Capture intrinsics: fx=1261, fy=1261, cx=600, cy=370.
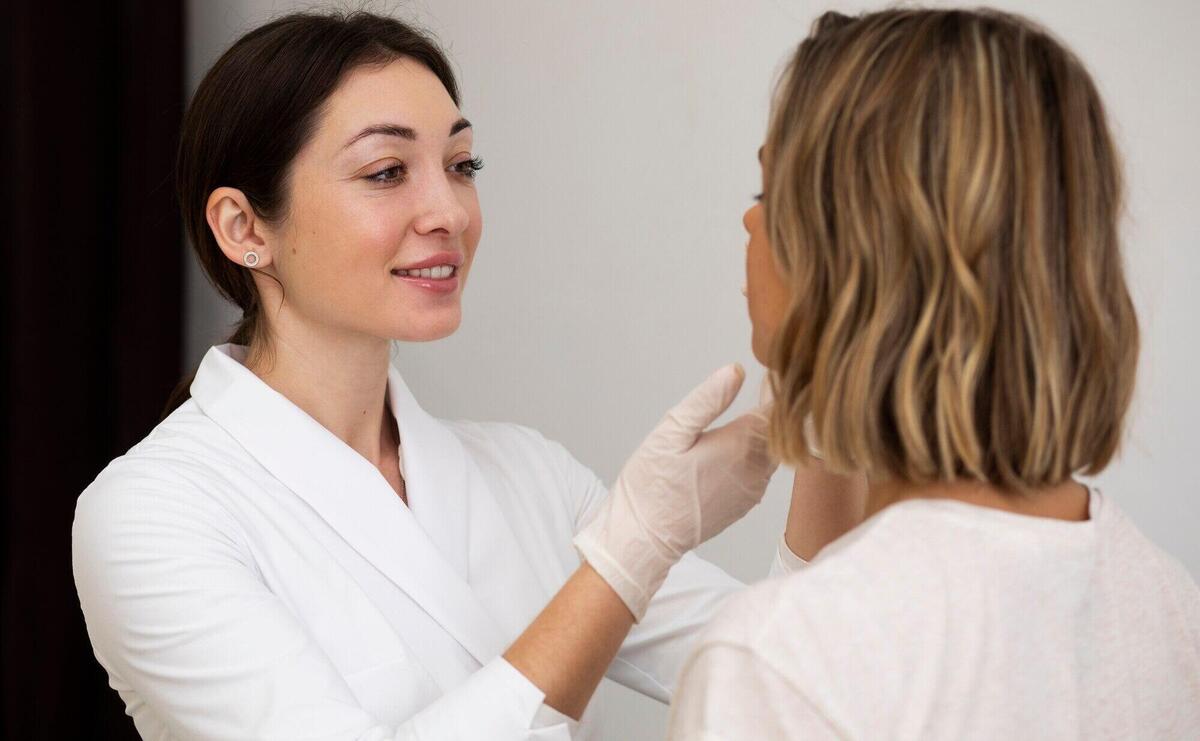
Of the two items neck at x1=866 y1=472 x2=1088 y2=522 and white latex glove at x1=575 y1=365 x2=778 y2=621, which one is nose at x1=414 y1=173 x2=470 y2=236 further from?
neck at x1=866 y1=472 x2=1088 y2=522

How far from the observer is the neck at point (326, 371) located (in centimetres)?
139

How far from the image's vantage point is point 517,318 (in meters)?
2.12

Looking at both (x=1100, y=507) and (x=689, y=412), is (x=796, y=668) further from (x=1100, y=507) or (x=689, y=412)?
(x=689, y=412)

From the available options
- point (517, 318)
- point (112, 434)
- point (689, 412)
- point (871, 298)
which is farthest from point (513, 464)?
point (112, 434)

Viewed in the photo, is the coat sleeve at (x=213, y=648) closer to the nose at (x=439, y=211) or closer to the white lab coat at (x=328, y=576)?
the white lab coat at (x=328, y=576)

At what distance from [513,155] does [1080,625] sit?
1482 mm

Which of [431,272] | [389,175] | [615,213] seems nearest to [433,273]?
[431,272]

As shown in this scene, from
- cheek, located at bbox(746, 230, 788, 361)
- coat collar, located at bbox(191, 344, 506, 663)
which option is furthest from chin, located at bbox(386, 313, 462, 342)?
cheek, located at bbox(746, 230, 788, 361)

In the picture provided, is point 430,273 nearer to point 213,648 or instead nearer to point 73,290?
point 213,648

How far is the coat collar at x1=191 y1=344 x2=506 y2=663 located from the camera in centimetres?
129

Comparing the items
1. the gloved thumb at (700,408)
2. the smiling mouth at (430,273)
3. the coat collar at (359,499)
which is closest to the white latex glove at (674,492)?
the gloved thumb at (700,408)

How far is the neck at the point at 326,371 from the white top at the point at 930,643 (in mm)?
709

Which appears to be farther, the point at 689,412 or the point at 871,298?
the point at 689,412

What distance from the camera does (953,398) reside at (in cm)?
77
